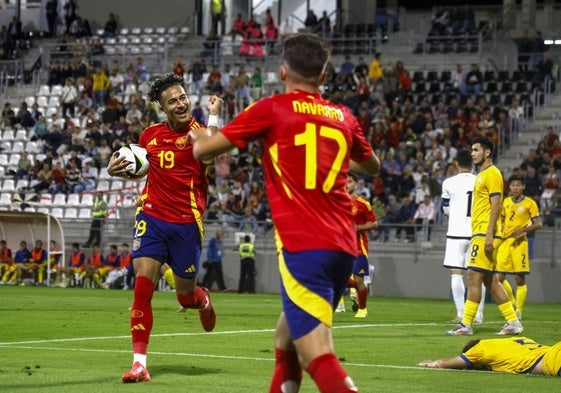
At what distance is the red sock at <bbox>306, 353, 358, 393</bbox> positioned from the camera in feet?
20.9

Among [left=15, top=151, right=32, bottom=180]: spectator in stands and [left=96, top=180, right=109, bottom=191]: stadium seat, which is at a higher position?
[left=15, top=151, right=32, bottom=180]: spectator in stands

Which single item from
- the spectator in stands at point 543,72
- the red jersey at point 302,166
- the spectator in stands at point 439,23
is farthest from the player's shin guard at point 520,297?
the spectator in stands at point 439,23

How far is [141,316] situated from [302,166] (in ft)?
12.6

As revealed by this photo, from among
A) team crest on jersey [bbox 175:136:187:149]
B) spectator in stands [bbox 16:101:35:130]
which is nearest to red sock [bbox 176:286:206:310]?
team crest on jersey [bbox 175:136:187:149]

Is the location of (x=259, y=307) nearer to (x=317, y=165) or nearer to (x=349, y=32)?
(x=317, y=165)

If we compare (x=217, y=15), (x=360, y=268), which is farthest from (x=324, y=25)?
(x=360, y=268)

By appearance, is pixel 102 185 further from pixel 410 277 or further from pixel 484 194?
pixel 484 194

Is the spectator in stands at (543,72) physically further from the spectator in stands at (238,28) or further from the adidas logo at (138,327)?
the adidas logo at (138,327)

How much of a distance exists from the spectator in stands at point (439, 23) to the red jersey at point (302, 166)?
116ft

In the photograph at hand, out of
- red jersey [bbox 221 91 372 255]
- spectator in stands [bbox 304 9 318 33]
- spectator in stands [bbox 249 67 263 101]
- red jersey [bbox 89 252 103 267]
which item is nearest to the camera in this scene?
red jersey [bbox 221 91 372 255]

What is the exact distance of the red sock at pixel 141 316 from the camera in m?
10.1

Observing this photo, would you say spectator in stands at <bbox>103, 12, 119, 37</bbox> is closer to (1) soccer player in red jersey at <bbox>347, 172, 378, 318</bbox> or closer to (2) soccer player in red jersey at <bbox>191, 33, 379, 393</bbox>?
(1) soccer player in red jersey at <bbox>347, 172, 378, 318</bbox>

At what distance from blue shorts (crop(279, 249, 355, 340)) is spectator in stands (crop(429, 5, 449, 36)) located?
117 ft

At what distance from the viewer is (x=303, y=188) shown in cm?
680
